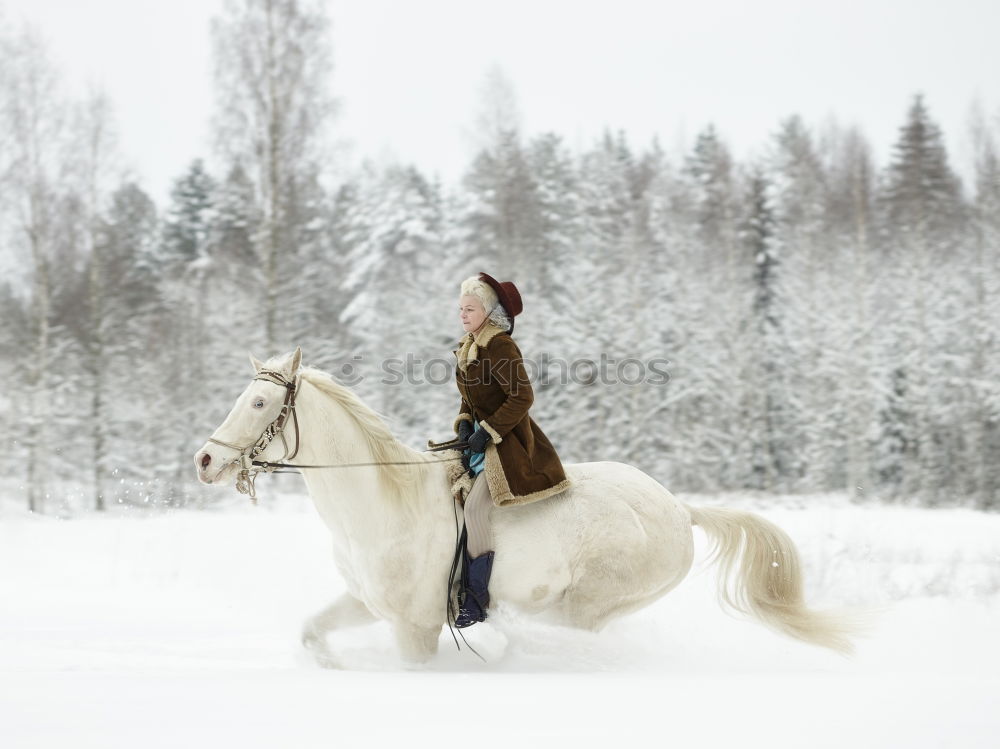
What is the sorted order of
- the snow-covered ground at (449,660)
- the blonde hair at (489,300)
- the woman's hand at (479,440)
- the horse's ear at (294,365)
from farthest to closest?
the blonde hair at (489,300) → the woman's hand at (479,440) → the horse's ear at (294,365) → the snow-covered ground at (449,660)

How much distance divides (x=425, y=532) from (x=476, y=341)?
3.62 feet

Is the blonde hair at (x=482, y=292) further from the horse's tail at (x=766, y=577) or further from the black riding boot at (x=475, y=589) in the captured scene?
the horse's tail at (x=766, y=577)

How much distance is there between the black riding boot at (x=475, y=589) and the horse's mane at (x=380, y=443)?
1.67 ft

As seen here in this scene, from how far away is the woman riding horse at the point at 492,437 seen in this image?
4.22 meters

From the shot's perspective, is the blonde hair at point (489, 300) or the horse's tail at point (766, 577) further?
the horse's tail at point (766, 577)

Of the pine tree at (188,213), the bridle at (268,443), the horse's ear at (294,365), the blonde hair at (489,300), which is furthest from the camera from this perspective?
the pine tree at (188,213)

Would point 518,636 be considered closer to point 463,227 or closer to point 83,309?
point 83,309

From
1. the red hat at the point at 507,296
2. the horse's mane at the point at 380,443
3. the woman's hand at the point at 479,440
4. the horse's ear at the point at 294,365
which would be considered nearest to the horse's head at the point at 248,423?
the horse's ear at the point at 294,365

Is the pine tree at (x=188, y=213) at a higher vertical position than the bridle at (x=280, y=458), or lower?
higher

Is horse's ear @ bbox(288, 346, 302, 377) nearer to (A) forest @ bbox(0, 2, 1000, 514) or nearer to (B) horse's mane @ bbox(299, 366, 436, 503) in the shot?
(B) horse's mane @ bbox(299, 366, 436, 503)

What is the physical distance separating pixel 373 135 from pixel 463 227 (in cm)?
815

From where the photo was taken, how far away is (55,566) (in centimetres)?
788

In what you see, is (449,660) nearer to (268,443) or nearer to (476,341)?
(268,443)

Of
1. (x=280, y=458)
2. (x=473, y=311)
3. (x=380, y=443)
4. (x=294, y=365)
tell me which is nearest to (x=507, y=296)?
(x=473, y=311)
